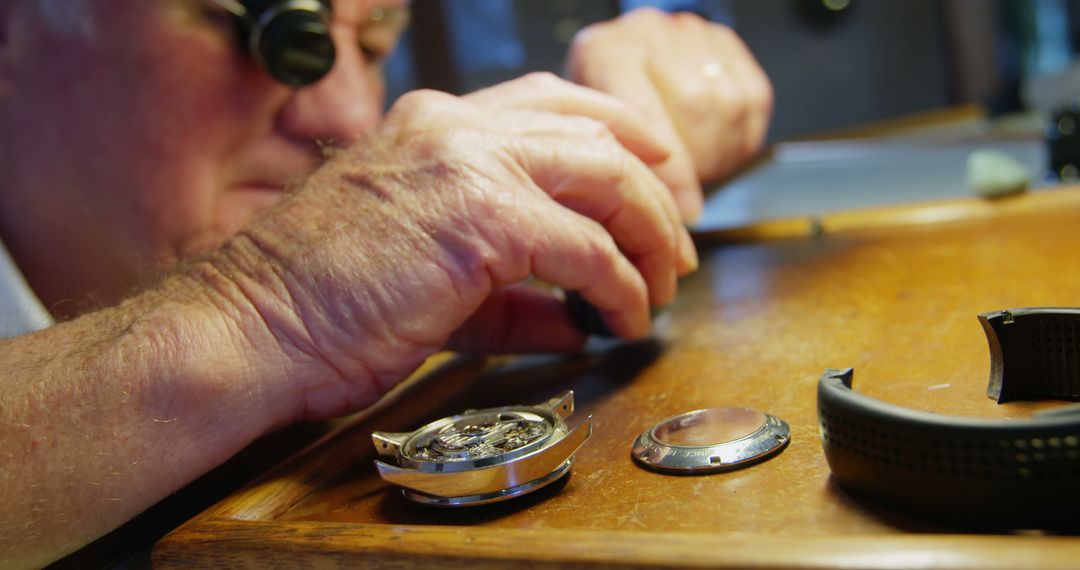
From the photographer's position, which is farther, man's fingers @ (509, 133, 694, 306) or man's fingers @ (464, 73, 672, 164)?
man's fingers @ (464, 73, 672, 164)

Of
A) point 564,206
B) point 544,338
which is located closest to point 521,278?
point 564,206

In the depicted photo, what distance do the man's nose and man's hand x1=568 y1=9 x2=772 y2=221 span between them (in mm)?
334

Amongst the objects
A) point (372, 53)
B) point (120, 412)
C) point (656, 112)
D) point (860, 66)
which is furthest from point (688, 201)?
point (860, 66)

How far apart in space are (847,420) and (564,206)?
427mm

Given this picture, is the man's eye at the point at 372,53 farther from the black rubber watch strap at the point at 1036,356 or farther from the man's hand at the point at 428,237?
the black rubber watch strap at the point at 1036,356

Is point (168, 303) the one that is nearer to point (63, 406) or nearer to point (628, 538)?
point (63, 406)

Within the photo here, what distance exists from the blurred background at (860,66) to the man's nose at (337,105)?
1032 mm

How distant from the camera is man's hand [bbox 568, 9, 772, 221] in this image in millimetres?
1229

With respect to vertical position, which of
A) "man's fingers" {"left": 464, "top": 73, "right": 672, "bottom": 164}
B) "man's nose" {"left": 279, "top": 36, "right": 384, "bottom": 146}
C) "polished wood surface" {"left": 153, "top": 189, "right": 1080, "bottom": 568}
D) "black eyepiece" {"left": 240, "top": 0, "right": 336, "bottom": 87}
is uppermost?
"black eyepiece" {"left": 240, "top": 0, "right": 336, "bottom": 87}

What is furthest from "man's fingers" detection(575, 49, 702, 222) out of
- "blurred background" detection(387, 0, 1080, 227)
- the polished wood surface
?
"blurred background" detection(387, 0, 1080, 227)

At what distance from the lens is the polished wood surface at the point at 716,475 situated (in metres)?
0.42

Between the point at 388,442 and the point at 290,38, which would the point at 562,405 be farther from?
the point at 290,38

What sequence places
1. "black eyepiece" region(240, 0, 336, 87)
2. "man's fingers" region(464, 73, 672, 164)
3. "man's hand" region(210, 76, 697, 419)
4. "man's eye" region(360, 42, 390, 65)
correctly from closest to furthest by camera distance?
1. "man's hand" region(210, 76, 697, 419)
2. "man's fingers" region(464, 73, 672, 164)
3. "black eyepiece" region(240, 0, 336, 87)
4. "man's eye" region(360, 42, 390, 65)

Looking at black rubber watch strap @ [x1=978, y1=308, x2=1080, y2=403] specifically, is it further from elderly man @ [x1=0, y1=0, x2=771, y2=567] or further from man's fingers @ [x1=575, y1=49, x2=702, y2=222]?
man's fingers @ [x1=575, y1=49, x2=702, y2=222]
